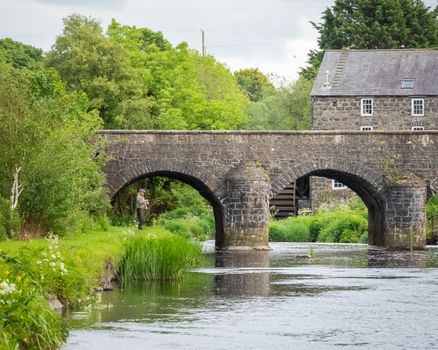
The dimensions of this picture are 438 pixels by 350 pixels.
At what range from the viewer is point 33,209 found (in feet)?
118

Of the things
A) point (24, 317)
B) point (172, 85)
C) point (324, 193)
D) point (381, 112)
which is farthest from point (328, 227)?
point (24, 317)

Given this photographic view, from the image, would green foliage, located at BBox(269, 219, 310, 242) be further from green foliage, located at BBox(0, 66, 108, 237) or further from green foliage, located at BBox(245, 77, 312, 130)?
green foliage, located at BBox(0, 66, 108, 237)

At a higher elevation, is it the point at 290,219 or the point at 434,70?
the point at 434,70

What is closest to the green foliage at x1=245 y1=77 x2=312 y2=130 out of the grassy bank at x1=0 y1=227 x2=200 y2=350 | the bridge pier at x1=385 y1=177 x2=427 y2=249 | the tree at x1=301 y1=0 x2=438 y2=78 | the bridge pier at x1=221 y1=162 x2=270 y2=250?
the tree at x1=301 y1=0 x2=438 y2=78

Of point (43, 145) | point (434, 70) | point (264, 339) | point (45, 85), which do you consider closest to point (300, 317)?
point (264, 339)

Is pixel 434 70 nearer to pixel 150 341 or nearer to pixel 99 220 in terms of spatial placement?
pixel 99 220

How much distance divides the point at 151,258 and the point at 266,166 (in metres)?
19.2

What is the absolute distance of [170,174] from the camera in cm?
5166

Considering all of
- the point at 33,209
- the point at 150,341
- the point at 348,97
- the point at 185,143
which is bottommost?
the point at 150,341

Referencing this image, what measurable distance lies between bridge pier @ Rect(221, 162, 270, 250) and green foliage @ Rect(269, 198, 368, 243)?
10012 mm

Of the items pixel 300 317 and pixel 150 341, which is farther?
pixel 300 317

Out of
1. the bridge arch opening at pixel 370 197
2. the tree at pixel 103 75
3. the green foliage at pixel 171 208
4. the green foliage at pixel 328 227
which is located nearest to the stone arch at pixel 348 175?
the bridge arch opening at pixel 370 197

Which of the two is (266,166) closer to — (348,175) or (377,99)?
(348,175)

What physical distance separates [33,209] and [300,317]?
12629 millimetres
